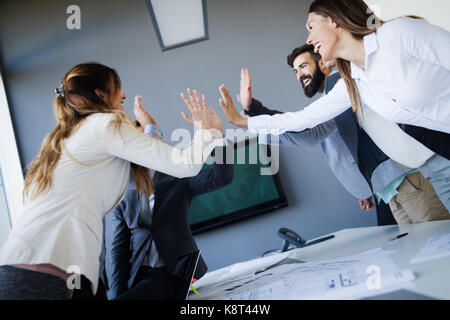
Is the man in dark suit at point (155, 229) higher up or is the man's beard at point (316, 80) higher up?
the man's beard at point (316, 80)

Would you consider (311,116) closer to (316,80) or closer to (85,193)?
(316,80)

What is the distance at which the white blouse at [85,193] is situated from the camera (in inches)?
30.3

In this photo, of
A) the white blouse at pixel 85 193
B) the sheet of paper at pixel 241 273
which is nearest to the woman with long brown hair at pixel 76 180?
the white blouse at pixel 85 193

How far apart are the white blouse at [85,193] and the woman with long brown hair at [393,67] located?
1.96 ft

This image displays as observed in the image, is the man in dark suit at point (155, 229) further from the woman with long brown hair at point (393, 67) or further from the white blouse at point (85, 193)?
the woman with long brown hair at point (393, 67)

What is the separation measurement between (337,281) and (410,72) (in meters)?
0.62

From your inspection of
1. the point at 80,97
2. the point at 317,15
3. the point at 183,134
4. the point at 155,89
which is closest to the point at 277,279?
the point at 80,97

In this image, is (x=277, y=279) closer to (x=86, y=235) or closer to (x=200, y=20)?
(x=86, y=235)

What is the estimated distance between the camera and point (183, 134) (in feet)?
9.27

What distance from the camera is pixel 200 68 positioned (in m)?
2.91

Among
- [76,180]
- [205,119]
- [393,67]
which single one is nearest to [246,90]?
[205,119]

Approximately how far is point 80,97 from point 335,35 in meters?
0.88

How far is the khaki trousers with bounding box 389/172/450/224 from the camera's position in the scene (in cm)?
150
